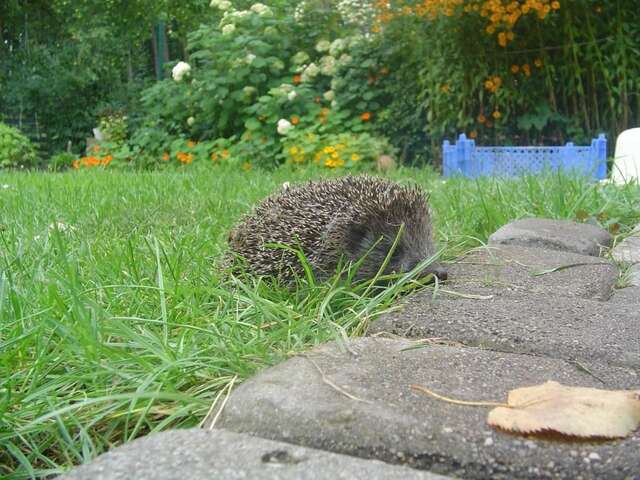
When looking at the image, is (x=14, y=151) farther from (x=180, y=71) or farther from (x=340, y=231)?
(x=340, y=231)

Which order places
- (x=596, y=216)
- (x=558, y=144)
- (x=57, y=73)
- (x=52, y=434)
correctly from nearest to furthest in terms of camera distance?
(x=52, y=434), (x=596, y=216), (x=558, y=144), (x=57, y=73)

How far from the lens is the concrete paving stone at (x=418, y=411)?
1.23 metres

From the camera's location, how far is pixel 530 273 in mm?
2602

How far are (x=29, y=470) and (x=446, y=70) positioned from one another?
7670 mm

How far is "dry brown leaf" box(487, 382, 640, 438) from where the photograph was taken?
1266 millimetres

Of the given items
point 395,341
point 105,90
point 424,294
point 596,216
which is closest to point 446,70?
point 596,216

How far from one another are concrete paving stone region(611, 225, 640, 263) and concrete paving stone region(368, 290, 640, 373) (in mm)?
877

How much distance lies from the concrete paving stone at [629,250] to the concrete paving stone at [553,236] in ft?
0.23

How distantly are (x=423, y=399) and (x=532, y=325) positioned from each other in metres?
0.64

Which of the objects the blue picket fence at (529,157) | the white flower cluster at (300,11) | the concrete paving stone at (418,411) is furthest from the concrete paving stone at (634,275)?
the white flower cluster at (300,11)

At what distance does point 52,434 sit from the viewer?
151 cm

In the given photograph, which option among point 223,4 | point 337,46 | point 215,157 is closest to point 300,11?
point 223,4

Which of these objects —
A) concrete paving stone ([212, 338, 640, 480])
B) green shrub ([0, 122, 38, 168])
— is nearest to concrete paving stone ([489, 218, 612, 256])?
concrete paving stone ([212, 338, 640, 480])

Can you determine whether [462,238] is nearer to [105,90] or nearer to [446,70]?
[446,70]
